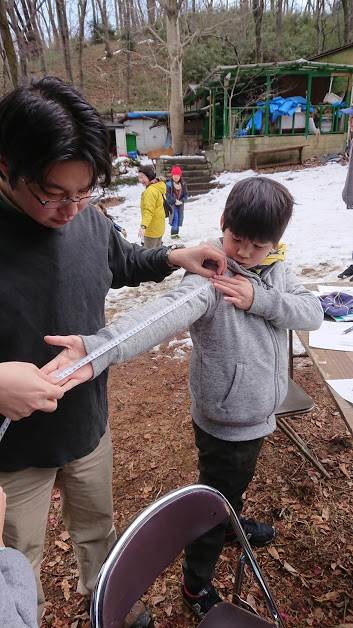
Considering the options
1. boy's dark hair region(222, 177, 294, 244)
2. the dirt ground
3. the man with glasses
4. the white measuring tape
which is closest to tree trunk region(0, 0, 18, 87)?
the dirt ground

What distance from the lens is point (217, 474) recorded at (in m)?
1.84

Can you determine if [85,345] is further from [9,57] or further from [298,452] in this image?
[9,57]

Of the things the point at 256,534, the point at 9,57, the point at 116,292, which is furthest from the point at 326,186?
the point at 256,534

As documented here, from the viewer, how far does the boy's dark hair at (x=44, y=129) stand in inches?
40.7

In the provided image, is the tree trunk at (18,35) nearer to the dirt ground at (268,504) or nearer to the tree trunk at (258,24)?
the tree trunk at (258,24)

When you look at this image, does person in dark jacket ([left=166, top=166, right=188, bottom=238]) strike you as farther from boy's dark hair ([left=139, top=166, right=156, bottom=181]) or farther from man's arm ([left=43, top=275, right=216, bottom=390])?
man's arm ([left=43, top=275, right=216, bottom=390])

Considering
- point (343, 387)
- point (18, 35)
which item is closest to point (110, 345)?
point (343, 387)

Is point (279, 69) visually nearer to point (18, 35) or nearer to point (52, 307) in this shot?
point (18, 35)

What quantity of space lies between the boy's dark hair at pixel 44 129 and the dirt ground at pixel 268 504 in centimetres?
221

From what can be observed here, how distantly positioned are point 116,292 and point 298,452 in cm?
423

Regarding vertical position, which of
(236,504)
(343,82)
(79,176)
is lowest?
(236,504)

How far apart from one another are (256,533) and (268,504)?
0.30 metres

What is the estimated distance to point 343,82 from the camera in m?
18.7

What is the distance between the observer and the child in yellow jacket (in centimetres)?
770
